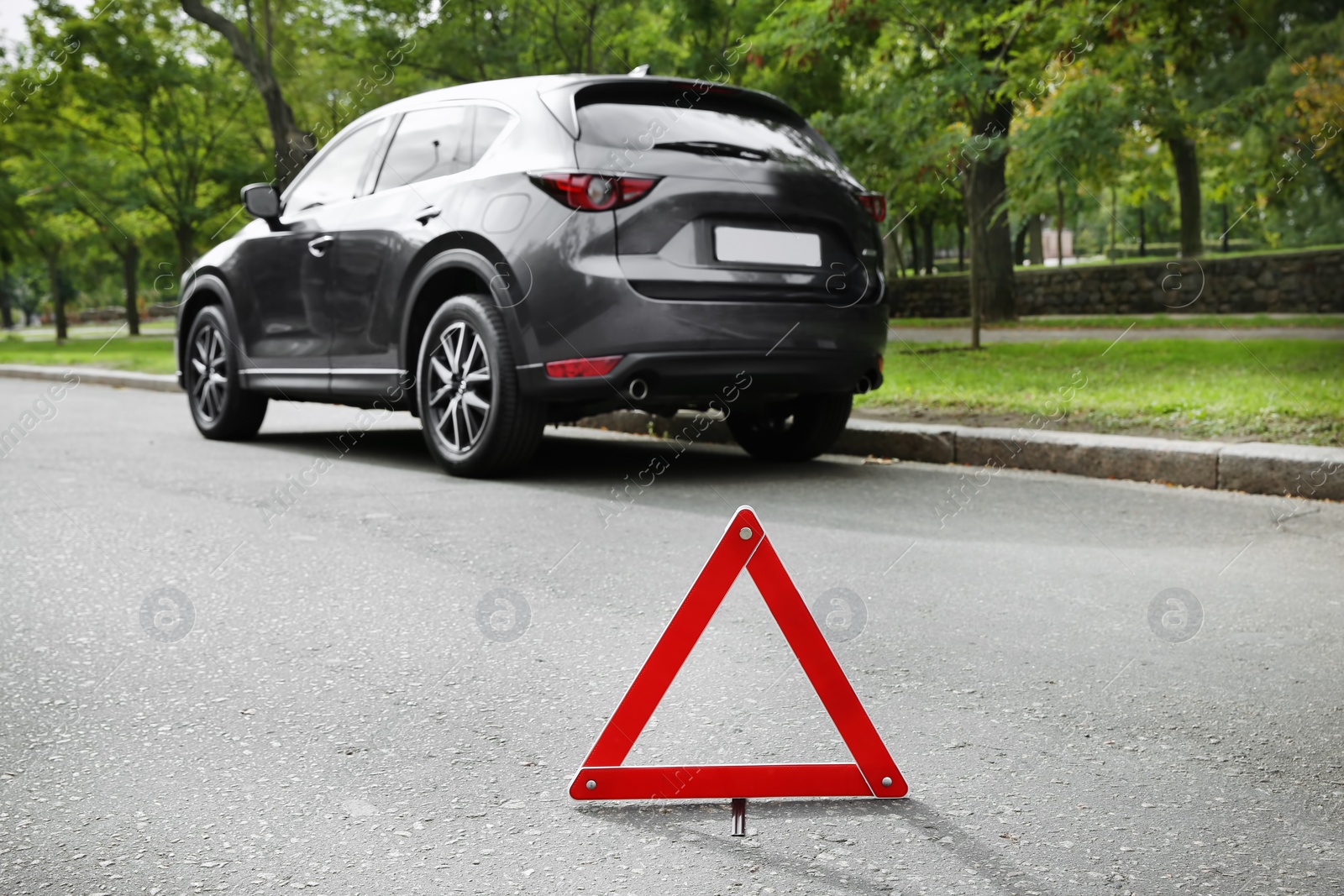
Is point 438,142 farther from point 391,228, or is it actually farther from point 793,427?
point 793,427

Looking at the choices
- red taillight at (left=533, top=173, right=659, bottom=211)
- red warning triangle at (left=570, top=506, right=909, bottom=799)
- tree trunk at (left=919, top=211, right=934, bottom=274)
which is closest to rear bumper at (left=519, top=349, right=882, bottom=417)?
red taillight at (left=533, top=173, right=659, bottom=211)

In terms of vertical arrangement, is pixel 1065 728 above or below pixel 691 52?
below

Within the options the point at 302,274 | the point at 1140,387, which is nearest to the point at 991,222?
the point at 1140,387

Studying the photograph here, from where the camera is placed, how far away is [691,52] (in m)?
16.3

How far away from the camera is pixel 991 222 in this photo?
14859 mm

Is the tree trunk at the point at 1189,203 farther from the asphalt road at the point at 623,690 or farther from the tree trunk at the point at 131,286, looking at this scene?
the tree trunk at the point at 131,286

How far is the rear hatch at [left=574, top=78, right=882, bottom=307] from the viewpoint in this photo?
5.93 meters

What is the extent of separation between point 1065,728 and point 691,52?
14.4 meters

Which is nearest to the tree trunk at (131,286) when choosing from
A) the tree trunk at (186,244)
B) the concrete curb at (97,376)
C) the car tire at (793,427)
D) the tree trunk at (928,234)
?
the tree trunk at (186,244)

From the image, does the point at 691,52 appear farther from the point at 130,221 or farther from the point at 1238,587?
the point at 130,221

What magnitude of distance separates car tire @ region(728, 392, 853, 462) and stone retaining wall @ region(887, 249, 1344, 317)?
48.5 feet

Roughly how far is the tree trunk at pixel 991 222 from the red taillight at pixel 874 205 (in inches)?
178

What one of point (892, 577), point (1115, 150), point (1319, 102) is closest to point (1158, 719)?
point (892, 577)

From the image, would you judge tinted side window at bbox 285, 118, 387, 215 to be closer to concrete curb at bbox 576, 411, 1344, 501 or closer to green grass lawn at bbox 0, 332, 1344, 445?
concrete curb at bbox 576, 411, 1344, 501
